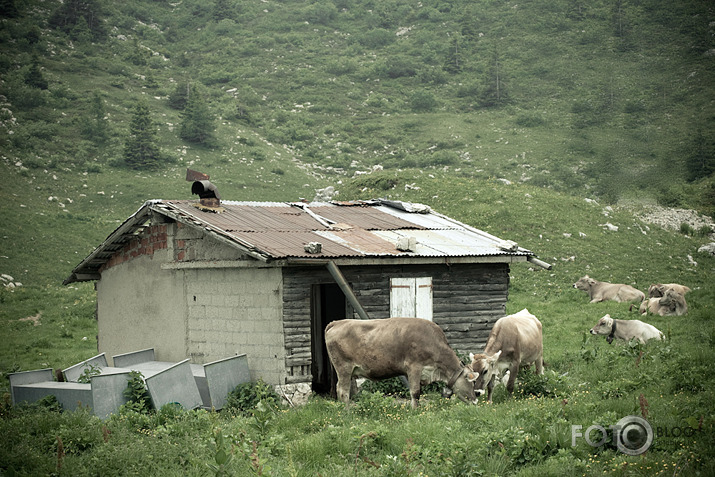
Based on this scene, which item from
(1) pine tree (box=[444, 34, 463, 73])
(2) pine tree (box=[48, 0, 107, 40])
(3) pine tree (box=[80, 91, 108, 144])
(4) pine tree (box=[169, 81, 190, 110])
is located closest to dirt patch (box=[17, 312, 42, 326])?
(3) pine tree (box=[80, 91, 108, 144])

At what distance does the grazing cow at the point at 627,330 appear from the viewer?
1784cm

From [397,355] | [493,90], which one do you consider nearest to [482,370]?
[397,355]

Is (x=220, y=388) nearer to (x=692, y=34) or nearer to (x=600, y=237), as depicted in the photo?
(x=600, y=237)

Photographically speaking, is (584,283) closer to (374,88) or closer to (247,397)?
(247,397)

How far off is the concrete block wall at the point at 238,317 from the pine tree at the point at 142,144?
1224 inches

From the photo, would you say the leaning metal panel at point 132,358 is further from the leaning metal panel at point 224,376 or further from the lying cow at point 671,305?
the lying cow at point 671,305

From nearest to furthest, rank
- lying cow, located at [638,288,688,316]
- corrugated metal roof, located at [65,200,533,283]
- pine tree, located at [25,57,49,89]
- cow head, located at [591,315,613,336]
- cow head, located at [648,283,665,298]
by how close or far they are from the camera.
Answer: corrugated metal roof, located at [65,200,533,283] → cow head, located at [591,315,613,336] → lying cow, located at [638,288,688,316] → cow head, located at [648,283,665,298] → pine tree, located at [25,57,49,89]

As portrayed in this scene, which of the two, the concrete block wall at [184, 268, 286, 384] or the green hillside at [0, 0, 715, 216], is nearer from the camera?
the concrete block wall at [184, 268, 286, 384]

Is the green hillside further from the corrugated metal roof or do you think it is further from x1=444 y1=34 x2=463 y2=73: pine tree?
the corrugated metal roof

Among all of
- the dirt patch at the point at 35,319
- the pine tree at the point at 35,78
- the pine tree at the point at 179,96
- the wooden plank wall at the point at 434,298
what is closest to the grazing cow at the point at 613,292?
the wooden plank wall at the point at 434,298

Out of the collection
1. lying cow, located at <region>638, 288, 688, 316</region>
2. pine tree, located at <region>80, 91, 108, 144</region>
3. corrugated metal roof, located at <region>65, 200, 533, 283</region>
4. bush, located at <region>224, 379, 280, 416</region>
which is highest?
pine tree, located at <region>80, 91, 108, 144</region>

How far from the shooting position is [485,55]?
72.6m

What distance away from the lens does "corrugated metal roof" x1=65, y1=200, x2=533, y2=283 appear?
1448 cm

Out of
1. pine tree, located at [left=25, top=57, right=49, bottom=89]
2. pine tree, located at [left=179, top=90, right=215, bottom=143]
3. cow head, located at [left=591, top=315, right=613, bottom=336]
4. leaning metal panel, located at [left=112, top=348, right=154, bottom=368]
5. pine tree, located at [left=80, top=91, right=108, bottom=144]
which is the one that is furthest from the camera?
pine tree, located at [left=25, top=57, right=49, bottom=89]
